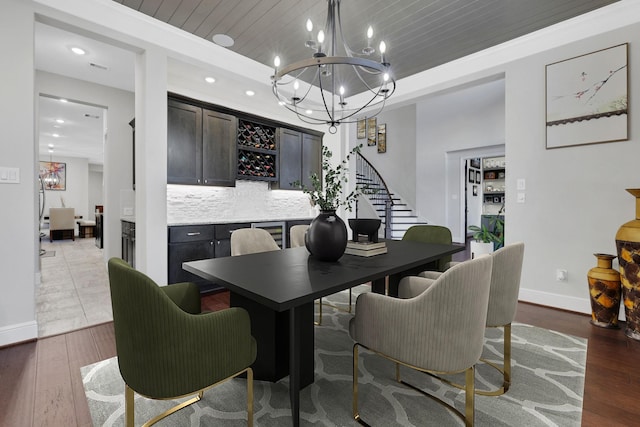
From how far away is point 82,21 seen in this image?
A: 8.16 ft

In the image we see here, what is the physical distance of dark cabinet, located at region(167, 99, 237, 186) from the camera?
3.52m

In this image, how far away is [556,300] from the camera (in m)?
3.10

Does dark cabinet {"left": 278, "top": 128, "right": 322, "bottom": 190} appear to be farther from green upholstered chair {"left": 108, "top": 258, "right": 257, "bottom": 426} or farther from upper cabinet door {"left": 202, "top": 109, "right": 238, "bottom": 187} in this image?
green upholstered chair {"left": 108, "top": 258, "right": 257, "bottom": 426}

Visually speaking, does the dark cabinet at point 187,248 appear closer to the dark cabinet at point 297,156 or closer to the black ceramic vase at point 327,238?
the dark cabinet at point 297,156

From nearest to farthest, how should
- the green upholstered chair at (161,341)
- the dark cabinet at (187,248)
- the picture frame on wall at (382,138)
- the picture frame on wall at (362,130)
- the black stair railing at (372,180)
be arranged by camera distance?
the green upholstered chair at (161,341) < the dark cabinet at (187,248) < the black stair railing at (372,180) < the picture frame on wall at (382,138) < the picture frame on wall at (362,130)

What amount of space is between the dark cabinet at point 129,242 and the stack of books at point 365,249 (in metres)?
2.90

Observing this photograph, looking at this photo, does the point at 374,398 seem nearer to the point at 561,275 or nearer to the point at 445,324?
the point at 445,324

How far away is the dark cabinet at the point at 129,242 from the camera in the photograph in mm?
3825

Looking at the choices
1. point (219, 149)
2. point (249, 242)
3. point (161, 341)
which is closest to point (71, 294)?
point (219, 149)

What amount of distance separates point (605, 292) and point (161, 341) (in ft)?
11.2

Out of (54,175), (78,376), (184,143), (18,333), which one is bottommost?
(78,376)

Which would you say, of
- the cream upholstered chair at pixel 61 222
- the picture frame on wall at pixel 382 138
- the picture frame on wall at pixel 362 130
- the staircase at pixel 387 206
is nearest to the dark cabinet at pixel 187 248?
the staircase at pixel 387 206

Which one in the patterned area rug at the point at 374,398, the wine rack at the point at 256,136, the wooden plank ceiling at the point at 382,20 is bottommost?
the patterned area rug at the point at 374,398

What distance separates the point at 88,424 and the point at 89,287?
303 cm
